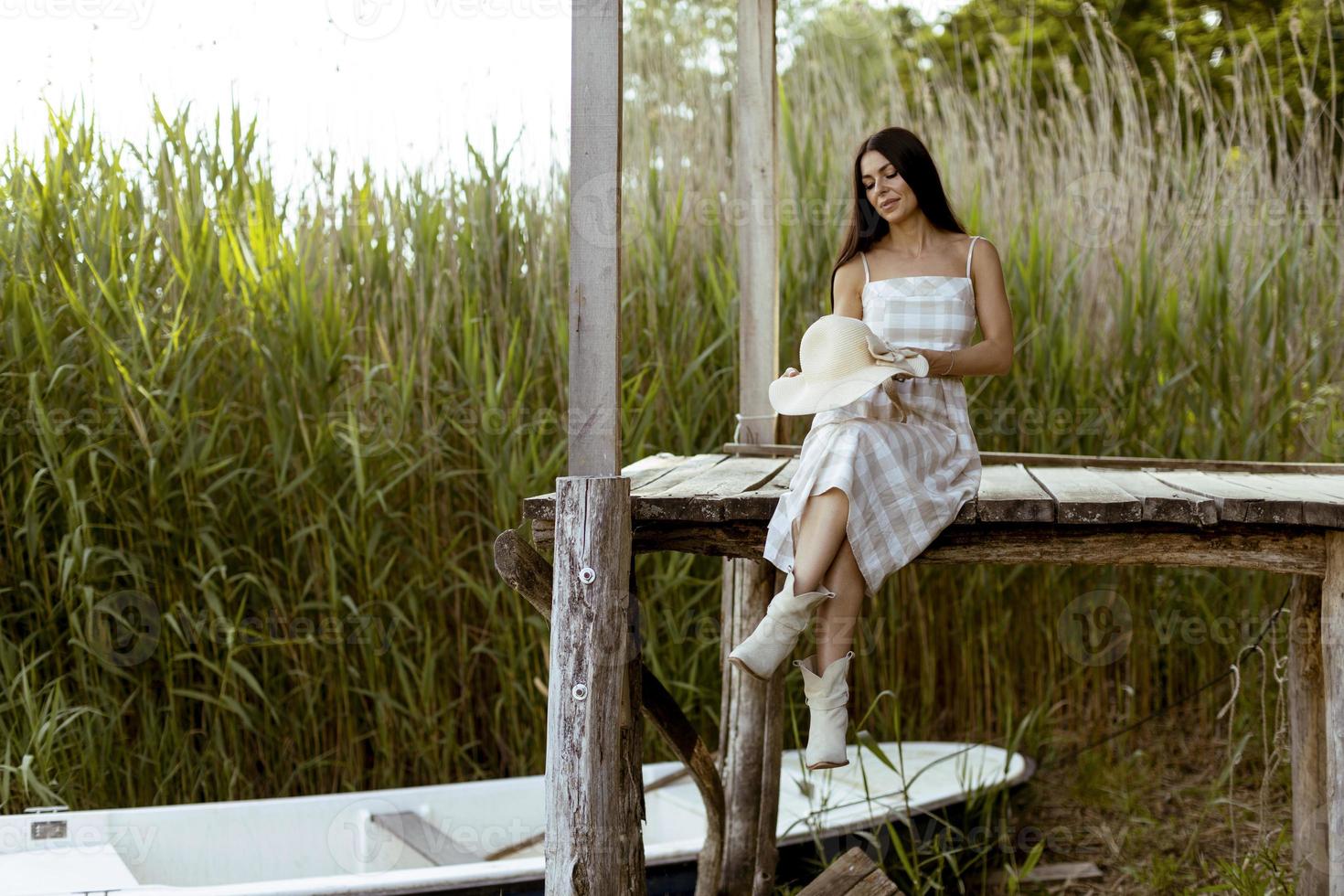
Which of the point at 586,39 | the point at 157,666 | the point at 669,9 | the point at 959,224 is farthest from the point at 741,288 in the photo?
the point at 669,9

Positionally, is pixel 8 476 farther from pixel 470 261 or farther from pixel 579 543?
pixel 579 543

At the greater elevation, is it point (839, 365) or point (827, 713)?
point (839, 365)

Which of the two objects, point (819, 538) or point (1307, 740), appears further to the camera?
point (1307, 740)

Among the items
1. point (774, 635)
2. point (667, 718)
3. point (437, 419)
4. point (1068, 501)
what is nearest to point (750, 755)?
point (667, 718)

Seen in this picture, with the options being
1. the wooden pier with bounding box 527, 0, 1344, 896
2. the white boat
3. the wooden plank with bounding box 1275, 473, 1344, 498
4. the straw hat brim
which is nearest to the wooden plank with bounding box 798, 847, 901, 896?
the white boat

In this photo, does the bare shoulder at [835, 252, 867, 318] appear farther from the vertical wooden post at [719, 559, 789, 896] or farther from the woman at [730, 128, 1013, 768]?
the vertical wooden post at [719, 559, 789, 896]

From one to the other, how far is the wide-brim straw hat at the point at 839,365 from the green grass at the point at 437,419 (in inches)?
46.9

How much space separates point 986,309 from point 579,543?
1.12 m

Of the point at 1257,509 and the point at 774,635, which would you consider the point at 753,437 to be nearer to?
the point at 774,635

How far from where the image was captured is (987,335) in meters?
2.79

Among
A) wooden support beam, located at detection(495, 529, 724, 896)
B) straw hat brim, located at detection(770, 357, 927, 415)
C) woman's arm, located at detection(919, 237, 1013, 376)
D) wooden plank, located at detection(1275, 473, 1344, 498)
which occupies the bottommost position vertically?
wooden support beam, located at detection(495, 529, 724, 896)

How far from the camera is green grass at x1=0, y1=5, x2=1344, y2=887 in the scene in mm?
3744

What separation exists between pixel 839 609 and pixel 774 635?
0.47 ft

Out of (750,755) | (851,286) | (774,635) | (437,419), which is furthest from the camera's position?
(437,419)
